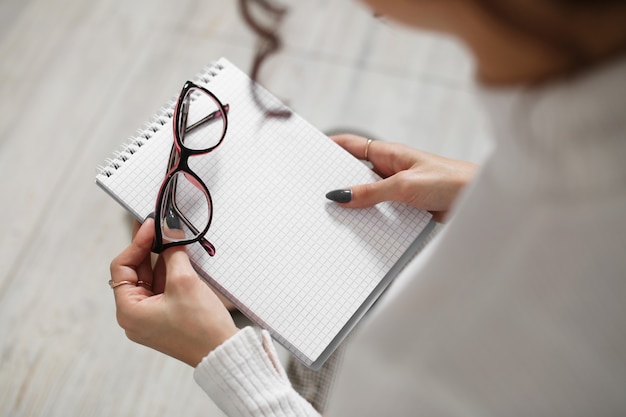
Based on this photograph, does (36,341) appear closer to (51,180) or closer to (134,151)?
(51,180)

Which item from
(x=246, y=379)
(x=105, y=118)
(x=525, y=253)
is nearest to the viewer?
(x=525, y=253)

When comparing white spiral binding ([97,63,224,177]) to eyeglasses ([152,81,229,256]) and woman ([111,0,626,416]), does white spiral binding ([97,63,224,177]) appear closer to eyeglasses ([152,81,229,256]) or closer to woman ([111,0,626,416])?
eyeglasses ([152,81,229,256])

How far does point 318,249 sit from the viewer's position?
0.56 meters

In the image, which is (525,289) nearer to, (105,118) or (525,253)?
(525,253)

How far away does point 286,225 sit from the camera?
0.57 metres

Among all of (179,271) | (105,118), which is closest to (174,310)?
(179,271)

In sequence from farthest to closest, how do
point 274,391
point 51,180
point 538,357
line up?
1. point 51,180
2. point 274,391
3. point 538,357

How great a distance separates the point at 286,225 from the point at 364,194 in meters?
0.09

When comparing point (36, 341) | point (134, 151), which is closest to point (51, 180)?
point (36, 341)

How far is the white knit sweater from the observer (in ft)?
0.79

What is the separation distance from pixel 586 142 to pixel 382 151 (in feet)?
1.41

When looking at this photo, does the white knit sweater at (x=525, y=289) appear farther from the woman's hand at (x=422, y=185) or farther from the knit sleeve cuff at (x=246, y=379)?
the woman's hand at (x=422, y=185)

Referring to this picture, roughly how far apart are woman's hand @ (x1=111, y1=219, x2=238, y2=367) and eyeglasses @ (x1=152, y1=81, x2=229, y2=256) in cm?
2

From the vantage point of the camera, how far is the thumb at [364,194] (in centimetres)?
57
